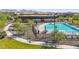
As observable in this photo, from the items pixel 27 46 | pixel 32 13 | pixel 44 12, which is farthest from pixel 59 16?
pixel 27 46

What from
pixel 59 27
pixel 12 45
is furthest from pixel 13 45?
pixel 59 27

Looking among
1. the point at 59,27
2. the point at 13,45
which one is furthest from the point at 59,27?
the point at 13,45

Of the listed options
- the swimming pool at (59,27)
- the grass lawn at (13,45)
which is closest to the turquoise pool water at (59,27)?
the swimming pool at (59,27)

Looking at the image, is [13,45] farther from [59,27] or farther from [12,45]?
[59,27]

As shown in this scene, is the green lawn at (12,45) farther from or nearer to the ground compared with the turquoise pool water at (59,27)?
nearer to the ground

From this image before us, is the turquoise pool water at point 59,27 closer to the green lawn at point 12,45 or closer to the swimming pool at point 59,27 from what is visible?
the swimming pool at point 59,27

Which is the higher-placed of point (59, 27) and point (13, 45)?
point (59, 27)

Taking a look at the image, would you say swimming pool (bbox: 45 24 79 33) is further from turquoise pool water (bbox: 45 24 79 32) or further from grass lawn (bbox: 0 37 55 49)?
grass lawn (bbox: 0 37 55 49)

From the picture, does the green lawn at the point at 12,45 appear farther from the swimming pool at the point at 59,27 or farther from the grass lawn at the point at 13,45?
the swimming pool at the point at 59,27

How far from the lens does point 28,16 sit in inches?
103

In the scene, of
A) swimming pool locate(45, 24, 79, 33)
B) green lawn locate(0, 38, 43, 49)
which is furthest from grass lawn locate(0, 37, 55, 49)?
swimming pool locate(45, 24, 79, 33)

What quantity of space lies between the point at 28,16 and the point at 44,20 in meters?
0.24

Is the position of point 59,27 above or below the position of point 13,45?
above
